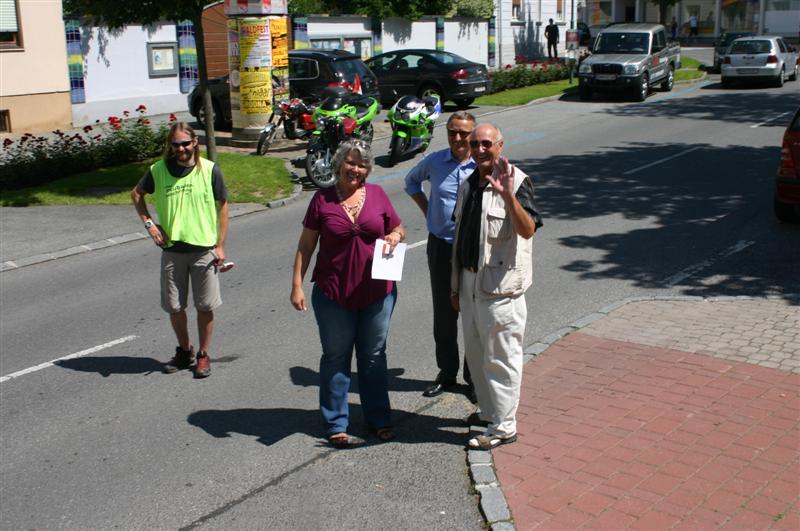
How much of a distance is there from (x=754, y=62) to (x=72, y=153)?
23.6 metres

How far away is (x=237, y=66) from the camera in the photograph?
19.9 meters

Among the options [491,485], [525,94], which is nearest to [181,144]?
[491,485]

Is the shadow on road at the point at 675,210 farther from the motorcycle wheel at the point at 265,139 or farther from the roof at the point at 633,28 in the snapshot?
the roof at the point at 633,28

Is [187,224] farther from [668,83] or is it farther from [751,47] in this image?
[751,47]

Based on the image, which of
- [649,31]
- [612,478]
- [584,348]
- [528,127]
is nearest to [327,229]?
[612,478]

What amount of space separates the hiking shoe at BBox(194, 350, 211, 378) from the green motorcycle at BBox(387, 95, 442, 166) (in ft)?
34.5

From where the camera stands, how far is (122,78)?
79.9 feet

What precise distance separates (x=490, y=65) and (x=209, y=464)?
38.0m

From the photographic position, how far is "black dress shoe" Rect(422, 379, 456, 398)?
22.6 ft

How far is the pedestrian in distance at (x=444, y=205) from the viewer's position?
20.8 ft

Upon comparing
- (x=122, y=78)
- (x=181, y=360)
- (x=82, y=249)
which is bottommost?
(x=181, y=360)

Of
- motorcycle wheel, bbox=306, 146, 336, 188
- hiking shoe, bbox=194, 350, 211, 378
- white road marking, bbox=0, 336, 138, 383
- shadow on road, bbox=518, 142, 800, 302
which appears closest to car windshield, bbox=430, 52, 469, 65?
shadow on road, bbox=518, 142, 800, 302

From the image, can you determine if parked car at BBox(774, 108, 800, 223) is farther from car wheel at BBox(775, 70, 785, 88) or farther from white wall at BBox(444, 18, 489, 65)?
white wall at BBox(444, 18, 489, 65)

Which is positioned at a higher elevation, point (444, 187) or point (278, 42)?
point (278, 42)
